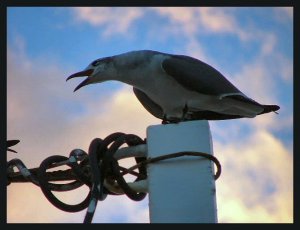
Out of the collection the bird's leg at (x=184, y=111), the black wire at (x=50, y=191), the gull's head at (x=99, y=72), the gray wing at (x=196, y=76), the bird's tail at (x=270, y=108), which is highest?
the gull's head at (x=99, y=72)

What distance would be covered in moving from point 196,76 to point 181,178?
3067 millimetres

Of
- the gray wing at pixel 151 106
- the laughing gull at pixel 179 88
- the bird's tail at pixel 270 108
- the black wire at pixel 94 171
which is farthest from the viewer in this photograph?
the bird's tail at pixel 270 108

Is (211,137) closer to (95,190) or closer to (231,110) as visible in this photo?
(95,190)

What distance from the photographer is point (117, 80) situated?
675cm

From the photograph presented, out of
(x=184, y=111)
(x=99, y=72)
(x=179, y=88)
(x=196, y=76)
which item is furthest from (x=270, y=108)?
(x=99, y=72)

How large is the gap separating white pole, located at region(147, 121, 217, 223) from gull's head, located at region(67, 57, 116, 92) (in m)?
3.61

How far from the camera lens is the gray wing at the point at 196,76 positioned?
595 centimetres

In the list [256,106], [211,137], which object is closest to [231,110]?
[256,106]

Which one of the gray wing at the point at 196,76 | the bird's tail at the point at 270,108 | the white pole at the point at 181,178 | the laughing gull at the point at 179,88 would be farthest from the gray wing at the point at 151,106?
the white pole at the point at 181,178

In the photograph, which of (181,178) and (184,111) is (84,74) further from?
(181,178)

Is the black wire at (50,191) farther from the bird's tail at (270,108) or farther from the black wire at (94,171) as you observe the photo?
the bird's tail at (270,108)

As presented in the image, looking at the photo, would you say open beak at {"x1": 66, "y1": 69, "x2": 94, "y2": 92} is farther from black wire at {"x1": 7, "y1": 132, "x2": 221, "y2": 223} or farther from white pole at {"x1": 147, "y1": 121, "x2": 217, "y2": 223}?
white pole at {"x1": 147, "y1": 121, "x2": 217, "y2": 223}

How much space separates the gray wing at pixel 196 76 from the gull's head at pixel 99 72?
76 centimetres

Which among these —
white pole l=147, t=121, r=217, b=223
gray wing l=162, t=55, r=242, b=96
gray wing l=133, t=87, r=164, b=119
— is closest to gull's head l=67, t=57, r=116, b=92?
gray wing l=133, t=87, r=164, b=119
